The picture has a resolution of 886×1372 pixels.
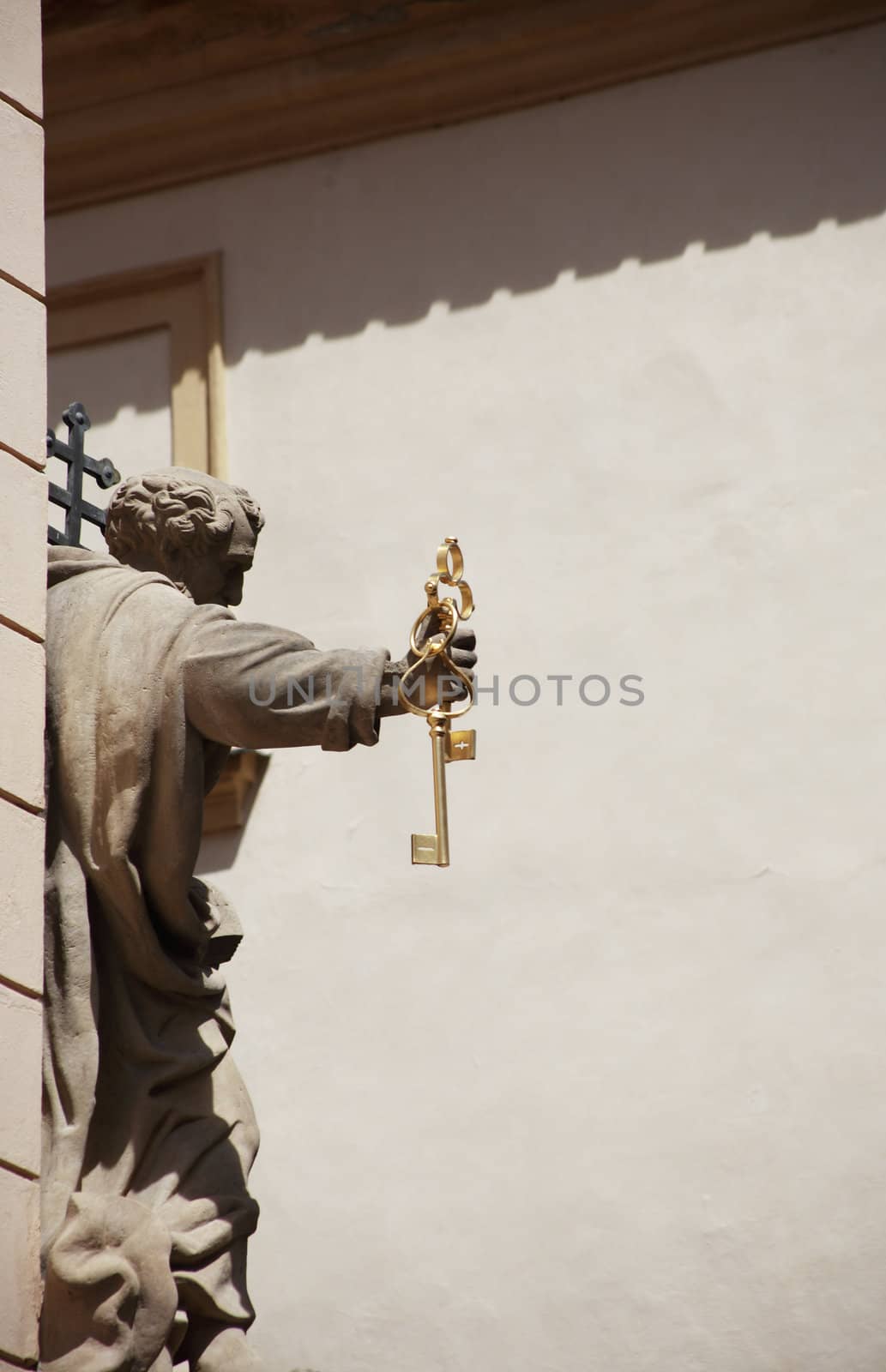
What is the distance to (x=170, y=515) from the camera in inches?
208

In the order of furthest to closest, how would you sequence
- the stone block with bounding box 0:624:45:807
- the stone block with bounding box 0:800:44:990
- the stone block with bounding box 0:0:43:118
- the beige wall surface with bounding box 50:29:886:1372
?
1. the beige wall surface with bounding box 50:29:886:1372
2. the stone block with bounding box 0:0:43:118
3. the stone block with bounding box 0:624:45:807
4. the stone block with bounding box 0:800:44:990

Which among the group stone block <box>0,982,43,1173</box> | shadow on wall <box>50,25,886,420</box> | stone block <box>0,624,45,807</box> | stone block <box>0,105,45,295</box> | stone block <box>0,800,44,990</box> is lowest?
stone block <box>0,982,43,1173</box>

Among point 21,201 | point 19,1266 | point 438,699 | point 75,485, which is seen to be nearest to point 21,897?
point 19,1266

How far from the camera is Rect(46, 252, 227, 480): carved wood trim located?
9.96 meters

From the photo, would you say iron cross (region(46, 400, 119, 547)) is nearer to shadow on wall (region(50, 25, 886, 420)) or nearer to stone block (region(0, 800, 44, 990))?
stone block (region(0, 800, 44, 990))

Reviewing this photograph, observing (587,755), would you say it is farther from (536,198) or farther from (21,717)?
(21,717)

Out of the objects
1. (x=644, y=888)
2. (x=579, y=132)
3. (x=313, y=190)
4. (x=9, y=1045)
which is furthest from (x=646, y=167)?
(x=9, y=1045)

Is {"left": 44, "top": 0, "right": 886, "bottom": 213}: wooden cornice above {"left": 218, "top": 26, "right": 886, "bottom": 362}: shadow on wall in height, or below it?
above

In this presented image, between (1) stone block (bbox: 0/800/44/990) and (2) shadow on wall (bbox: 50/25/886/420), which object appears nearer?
(1) stone block (bbox: 0/800/44/990)

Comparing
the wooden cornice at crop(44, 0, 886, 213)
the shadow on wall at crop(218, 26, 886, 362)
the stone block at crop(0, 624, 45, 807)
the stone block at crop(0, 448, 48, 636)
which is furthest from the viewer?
the wooden cornice at crop(44, 0, 886, 213)

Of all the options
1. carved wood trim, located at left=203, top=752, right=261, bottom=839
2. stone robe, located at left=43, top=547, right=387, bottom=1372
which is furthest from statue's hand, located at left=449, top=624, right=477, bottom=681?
carved wood trim, located at left=203, top=752, right=261, bottom=839

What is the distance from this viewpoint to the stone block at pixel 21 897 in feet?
15.0

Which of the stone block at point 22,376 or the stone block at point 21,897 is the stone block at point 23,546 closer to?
the stone block at point 22,376

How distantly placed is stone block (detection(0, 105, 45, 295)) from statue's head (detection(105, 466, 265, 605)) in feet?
1.56
